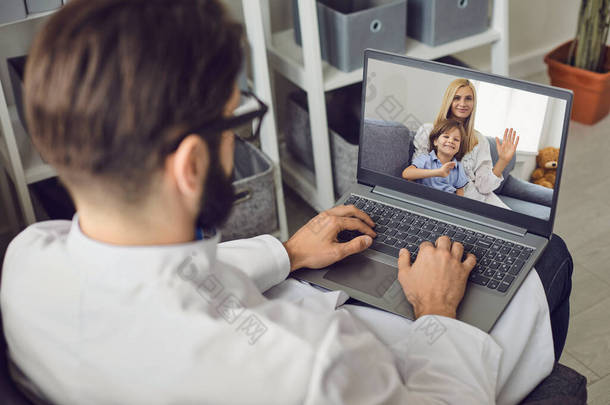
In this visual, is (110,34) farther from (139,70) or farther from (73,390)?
(73,390)

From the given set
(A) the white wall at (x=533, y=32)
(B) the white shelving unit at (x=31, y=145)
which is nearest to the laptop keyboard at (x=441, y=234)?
(B) the white shelving unit at (x=31, y=145)

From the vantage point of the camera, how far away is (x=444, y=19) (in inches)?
69.6

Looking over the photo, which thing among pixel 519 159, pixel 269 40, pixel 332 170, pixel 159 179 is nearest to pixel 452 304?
pixel 519 159

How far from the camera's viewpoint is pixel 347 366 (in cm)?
71

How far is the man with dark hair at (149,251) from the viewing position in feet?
1.99

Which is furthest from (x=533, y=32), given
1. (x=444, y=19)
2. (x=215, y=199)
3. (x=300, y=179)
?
(x=215, y=199)

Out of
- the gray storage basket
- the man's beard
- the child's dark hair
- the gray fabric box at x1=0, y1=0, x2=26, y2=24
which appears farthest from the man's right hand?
the gray fabric box at x1=0, y1=0, x2=26, y2=24

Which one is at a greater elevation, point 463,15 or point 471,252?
point 463,15

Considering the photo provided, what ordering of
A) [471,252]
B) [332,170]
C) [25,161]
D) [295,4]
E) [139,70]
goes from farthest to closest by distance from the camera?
[332,170], [295,4], [25,161], [471,252], [139,70]

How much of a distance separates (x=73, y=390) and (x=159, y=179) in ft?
0.79

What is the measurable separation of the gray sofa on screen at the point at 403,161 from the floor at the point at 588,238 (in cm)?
64

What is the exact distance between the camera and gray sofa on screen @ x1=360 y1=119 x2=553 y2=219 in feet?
3.32

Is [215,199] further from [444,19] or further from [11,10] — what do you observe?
[444,19]

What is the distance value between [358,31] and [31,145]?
2.78 ft
